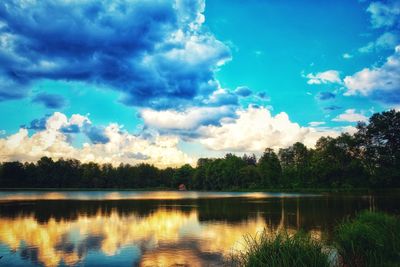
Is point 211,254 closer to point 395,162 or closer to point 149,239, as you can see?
point 149,239

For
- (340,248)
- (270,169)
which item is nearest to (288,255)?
(340,248)

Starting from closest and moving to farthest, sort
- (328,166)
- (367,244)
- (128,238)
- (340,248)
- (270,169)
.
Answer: (367,244) < (340,248) < (128,238) < (328,166) < (270,169)

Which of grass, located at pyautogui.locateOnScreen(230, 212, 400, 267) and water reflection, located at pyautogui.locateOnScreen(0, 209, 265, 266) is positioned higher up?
grass, located at pyautogui.locateOnScreen(230, 212, 400, 267)

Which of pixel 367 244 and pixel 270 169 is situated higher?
pixel 270 169

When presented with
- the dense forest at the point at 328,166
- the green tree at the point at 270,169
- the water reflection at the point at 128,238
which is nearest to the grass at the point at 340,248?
the water reflection at the point at 128,238

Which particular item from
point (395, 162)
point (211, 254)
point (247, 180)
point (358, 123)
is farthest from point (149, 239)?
point (247, 180)

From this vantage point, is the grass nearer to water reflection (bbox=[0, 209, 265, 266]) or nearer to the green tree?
water reflection (bbox=[0, 209, 265, 266])

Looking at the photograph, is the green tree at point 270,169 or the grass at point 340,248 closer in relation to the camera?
the grass at point 340,248

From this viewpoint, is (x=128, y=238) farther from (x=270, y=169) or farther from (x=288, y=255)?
(x=270, y=169)

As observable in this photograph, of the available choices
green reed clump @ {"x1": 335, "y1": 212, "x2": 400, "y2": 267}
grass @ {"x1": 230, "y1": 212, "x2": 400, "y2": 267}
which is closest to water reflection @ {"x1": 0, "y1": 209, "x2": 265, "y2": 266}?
grass @ {"x1": 230, "y1": 212, "x2": 400, "y2": 267}

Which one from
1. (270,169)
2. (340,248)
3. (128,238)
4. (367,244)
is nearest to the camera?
(367,244)

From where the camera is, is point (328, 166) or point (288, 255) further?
point (328, 166)

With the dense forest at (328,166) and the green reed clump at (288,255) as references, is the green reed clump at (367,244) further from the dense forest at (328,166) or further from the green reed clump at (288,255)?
the dense forest at (328,166)

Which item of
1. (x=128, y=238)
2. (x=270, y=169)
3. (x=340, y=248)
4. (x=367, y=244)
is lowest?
(x=128, y=238)
